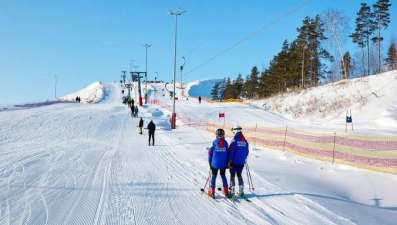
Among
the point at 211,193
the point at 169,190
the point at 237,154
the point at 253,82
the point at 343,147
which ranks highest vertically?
the point at 253,82

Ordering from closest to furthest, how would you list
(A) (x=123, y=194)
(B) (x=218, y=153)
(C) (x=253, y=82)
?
(B) (x=218, y=153)
(A) (x=123, y=194)
(C) (x=253, y=82)

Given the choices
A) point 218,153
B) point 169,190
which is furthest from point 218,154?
point 169,190

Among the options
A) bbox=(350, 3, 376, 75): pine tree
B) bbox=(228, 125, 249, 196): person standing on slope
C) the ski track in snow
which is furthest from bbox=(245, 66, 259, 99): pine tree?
bbox=(228, 125, 249, 196): person standing on slope

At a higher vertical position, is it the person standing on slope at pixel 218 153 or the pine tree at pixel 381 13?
the pine tree at pixel 381 13

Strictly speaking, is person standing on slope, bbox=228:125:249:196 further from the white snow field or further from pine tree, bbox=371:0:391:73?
pine tree, bbox=371:0:391:73

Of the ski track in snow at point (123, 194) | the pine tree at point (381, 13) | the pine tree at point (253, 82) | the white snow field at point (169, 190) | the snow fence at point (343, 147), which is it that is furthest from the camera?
the pine tree at point (253, 82)

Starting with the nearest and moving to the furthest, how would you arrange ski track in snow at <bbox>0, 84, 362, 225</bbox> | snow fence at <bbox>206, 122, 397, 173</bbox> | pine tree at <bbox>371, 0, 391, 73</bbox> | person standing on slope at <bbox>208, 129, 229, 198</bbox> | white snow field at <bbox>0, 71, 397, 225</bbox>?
ski track in snow at <bbox>0, 84, 362, 225</bbox> → white snow field at <bbox>0, 71, 397, 225</bbox> → person standing on slope at <bbox>208, 129, 229, 198</bbox> → snow fence at <bbox>206, 122, 397, 173</bbox> → pine tree at <bbox>371, 0, 391, 73</bbox>

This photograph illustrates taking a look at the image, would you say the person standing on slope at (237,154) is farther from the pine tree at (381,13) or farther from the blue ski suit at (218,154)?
the pine tree at (381,13)

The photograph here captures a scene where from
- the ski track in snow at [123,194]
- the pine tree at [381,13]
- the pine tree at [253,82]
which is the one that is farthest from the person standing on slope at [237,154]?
the pine tree at [253,82]

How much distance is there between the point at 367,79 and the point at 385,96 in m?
6.60

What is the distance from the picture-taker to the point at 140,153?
17453 mm

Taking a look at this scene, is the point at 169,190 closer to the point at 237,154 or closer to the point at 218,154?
the point at 218,154

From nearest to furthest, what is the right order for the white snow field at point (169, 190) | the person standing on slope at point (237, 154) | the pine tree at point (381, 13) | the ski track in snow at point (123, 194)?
the ski track in snow at point (123, 194)
the white snow field at point (169, 190)
the person standing on slope at point (237, 154)
the pine tree at point (381, 13)

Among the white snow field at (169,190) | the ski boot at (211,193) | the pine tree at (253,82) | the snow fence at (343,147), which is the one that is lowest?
the white snow field at (169,190)
